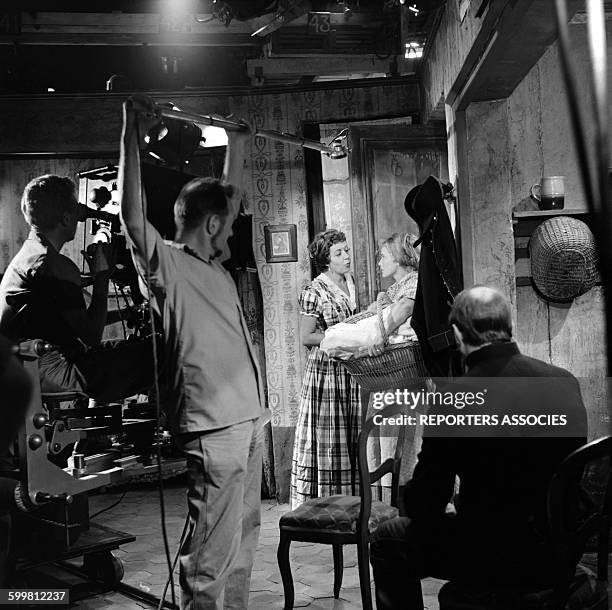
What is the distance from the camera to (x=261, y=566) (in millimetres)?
3465

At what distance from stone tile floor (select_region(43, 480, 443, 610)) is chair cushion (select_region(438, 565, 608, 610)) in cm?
99

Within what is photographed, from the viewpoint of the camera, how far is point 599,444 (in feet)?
5.38

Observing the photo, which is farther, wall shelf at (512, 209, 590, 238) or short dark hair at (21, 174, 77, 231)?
wall shelf at (512, 209, 590, 238)

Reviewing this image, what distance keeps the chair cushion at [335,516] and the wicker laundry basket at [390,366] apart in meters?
0.57

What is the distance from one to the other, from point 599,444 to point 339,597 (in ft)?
5.55

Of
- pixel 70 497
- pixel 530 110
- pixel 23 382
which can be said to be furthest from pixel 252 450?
pixel 530 110

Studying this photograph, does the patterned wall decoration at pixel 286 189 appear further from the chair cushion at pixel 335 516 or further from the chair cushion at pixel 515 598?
the chair cushion at pixel 515 598

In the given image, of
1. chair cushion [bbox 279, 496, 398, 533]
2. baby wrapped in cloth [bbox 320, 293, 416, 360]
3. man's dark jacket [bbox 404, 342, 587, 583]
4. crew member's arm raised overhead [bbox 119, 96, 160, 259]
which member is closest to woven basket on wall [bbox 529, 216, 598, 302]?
baby wrapped in cloth [bbox 320, 293, 416, 360]

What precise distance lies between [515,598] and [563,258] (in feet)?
6.62

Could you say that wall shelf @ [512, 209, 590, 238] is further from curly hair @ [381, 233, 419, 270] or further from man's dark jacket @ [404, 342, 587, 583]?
man's dark jacket @ [404, 342, 587, 583]

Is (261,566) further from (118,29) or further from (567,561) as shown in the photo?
(118,29)

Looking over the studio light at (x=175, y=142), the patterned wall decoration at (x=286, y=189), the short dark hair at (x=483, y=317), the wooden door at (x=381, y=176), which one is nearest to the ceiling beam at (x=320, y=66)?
the patterned wall decoration at (x=286, y=189)

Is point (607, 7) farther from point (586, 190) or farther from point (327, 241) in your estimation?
point (586, 190)

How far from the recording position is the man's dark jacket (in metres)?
1.78
